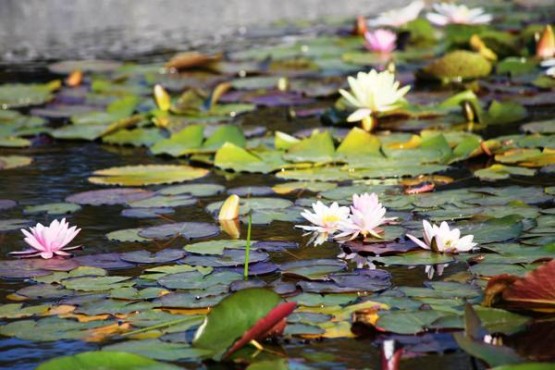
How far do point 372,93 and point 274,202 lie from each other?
3.03 ft

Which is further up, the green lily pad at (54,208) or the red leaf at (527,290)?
the green lily pad at (54,208)

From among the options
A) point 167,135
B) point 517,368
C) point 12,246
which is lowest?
point 517,368

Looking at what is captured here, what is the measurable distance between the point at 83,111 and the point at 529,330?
10.6 ft

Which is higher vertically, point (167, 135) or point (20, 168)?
point (167, 135)

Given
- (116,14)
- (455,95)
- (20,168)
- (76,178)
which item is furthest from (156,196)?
(116,14)

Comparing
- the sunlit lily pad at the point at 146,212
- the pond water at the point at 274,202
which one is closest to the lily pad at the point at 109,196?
the pond water at the point at 274,202

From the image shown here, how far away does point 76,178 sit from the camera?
12.6 ft

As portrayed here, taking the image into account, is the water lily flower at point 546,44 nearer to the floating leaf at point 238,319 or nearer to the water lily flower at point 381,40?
the water lily flower at point 381,40

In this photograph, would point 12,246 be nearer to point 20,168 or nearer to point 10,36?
point 20,168

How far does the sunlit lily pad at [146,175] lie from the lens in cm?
368

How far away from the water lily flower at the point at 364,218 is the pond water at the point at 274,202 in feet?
0.13

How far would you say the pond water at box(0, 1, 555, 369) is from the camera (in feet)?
7.25

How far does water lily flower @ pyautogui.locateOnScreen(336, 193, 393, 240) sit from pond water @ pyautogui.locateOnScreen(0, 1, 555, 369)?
0.04 m

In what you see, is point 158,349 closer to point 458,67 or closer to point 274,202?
point 274,202
